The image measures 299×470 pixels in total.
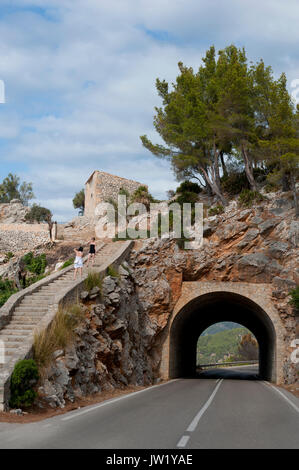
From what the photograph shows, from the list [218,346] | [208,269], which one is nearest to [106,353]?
[208,269]

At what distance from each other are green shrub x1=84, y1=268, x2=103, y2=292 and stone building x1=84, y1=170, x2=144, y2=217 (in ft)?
91.1

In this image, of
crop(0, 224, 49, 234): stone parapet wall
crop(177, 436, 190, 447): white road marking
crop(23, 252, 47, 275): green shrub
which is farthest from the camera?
crop(0, 224, 49, 234): stone parapet wall

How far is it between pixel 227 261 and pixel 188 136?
1076 cm

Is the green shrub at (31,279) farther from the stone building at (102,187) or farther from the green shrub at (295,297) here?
the stone building at (102,187)

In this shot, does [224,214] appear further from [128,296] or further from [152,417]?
Answer: [152,417]

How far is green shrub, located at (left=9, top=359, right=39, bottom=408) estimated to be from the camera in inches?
423

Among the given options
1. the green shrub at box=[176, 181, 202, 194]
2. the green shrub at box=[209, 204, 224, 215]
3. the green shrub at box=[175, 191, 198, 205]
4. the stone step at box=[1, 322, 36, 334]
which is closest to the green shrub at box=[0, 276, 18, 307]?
the stone step at box=[1, 322, 36, 334]

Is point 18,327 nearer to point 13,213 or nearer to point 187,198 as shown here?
point 187,198

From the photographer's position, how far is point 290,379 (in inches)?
940

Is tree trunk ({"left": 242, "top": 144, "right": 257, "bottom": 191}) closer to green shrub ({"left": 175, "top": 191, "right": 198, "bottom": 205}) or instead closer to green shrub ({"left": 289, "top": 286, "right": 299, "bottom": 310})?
green shrub ({"left": 175, "top": 191, "right": 198, "bottom": 205})

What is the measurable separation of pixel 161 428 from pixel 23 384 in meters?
4.36

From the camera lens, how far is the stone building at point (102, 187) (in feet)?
153

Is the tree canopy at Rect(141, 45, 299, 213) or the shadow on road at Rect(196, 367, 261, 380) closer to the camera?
the tree canopy at Rect(141, 45, 299, 213)

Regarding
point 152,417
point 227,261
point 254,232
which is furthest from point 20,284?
point 152,417
